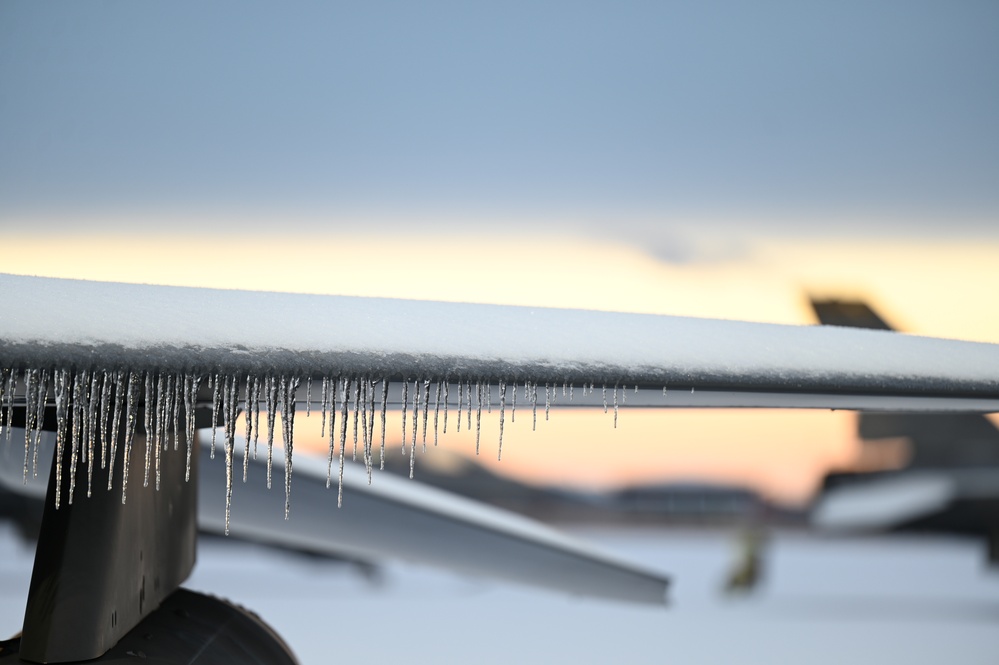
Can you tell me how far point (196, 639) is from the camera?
4301 mm

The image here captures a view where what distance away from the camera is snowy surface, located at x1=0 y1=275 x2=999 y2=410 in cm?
253

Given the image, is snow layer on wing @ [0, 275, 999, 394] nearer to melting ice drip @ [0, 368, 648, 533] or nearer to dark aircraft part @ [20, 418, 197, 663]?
melting ice drip @ [0, 368, 648, 533]

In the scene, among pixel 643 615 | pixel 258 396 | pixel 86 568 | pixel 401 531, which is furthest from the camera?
pixel 643 615

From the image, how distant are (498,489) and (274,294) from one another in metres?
40.6

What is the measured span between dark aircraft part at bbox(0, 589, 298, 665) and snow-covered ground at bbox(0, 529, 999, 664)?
7.04 m

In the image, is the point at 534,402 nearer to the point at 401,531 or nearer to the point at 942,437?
the point at 401,531

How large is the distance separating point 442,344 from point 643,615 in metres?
25.0

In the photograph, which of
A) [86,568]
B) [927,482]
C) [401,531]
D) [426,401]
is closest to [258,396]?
[426,401]

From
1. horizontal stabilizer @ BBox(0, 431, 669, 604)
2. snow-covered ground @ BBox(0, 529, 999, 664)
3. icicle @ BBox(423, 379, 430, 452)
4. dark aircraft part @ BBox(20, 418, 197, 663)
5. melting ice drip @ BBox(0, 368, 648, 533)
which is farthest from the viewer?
snow-covered ground @ BBox(0, 529, 999, 664)

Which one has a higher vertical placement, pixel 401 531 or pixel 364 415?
pixel 364 415

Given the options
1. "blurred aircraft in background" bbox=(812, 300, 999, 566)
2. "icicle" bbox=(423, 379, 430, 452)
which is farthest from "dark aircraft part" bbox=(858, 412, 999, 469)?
"icicle" bbox=(423, 379, 430, 452)

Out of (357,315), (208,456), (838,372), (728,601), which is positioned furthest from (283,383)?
(728,601)

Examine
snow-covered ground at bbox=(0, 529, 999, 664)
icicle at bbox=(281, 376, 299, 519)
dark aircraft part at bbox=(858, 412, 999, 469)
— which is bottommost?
snow-covered ground at bbox=(0, 529, 999, 664)

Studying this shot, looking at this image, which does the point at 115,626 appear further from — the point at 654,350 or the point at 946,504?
the point at 946,504
